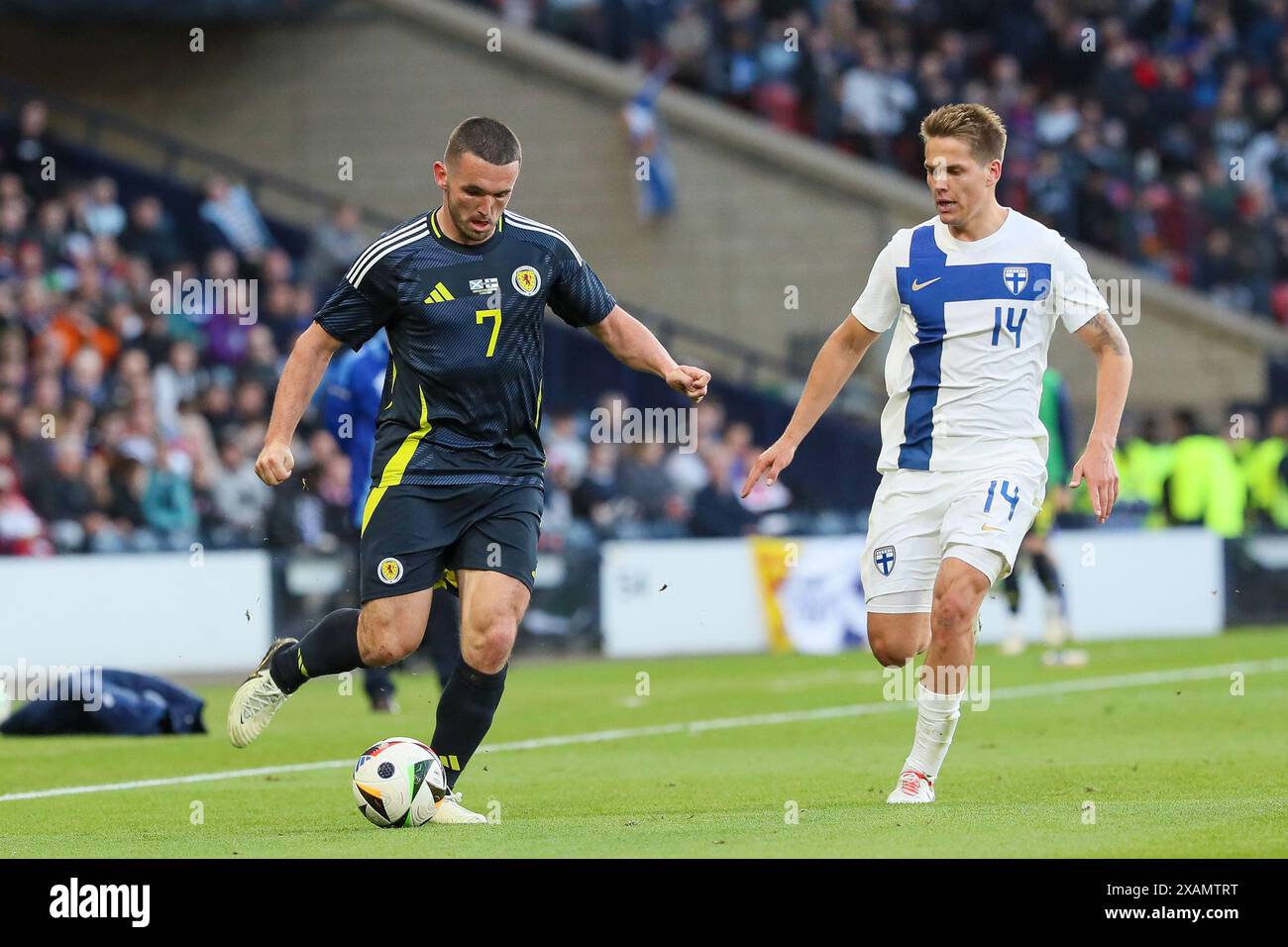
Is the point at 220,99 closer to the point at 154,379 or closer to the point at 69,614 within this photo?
the point at 154,379

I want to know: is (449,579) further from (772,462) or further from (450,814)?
(772,462)

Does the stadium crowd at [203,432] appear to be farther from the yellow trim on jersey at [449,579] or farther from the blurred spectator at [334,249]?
the yellow trim on jersey at [449,579]

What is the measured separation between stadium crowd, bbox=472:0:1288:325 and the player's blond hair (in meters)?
17.3

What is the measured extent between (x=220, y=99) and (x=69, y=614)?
35.3 ft

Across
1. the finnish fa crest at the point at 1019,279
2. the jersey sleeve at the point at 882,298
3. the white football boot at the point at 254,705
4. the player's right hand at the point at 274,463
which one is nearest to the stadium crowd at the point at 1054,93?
the jersey sleeve at the point at 882,298

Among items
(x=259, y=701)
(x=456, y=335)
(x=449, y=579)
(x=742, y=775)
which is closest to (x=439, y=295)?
(x=456, y=335)

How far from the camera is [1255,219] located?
25.6 metres

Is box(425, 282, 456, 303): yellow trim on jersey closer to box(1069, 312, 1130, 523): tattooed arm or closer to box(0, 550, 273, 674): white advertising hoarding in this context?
box(1069, 312, 1130, 523): tattooed arm

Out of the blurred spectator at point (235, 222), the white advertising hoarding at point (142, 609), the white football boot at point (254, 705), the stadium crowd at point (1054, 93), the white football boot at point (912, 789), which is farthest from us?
the stadium crowd at point (1054, 93)

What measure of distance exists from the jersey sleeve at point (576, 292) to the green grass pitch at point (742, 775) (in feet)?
6.25

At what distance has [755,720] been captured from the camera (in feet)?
43.1

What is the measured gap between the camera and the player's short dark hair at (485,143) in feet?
25.2

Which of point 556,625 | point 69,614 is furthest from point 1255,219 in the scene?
point 69,614

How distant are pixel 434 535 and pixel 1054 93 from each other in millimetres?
20550
